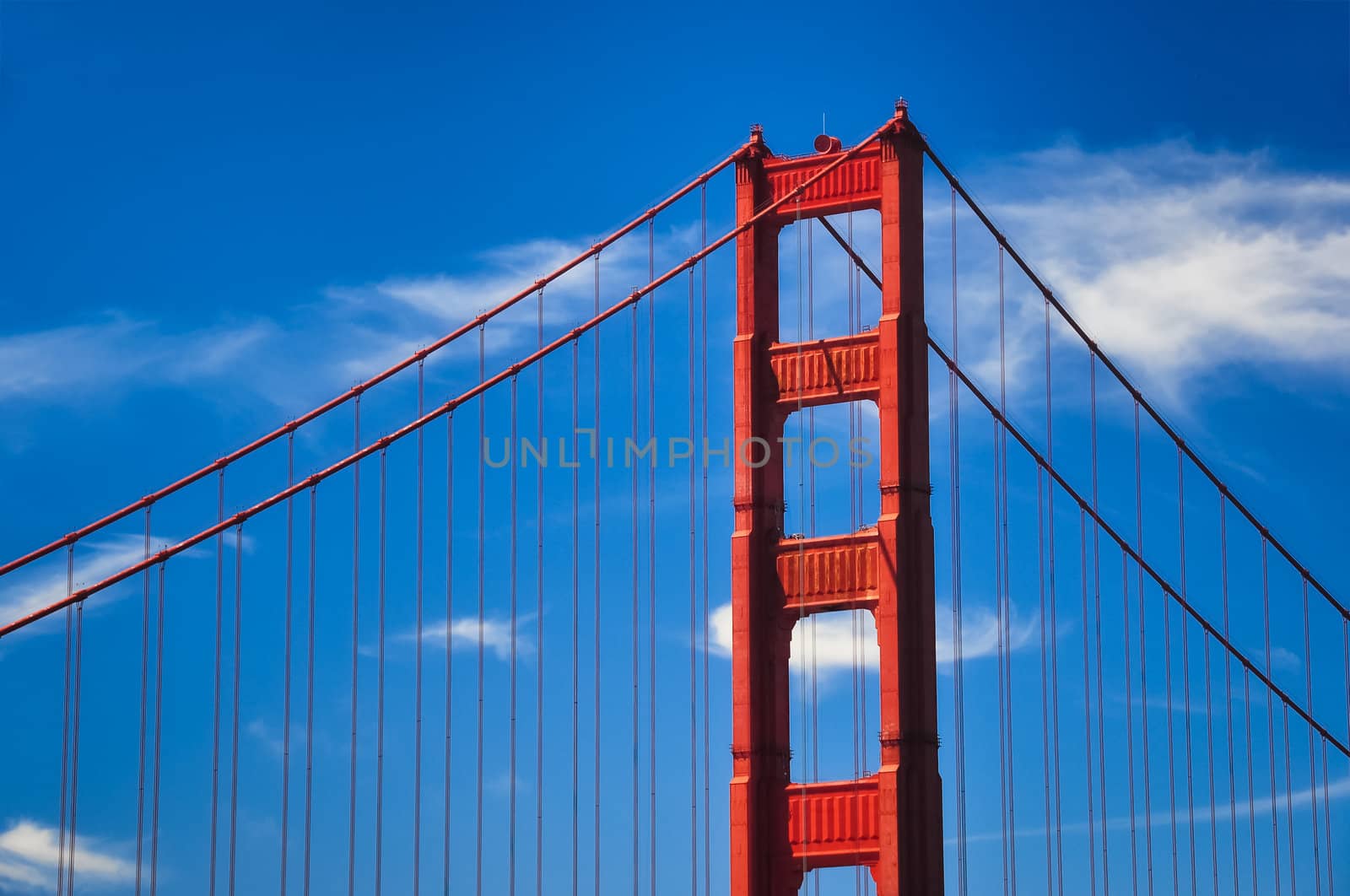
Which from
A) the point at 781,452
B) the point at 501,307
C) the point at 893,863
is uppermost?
the point at 501,307

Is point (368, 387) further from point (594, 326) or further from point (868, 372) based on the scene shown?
point (868, 372)

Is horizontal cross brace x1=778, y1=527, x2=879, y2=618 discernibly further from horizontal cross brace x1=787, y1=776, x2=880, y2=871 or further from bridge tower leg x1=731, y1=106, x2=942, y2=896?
horizontal cross brace x1=787, y1=776, x2=880, y2=871

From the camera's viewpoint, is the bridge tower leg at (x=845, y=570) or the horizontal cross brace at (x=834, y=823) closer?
the bridge tower leg at (x=845, y=570)

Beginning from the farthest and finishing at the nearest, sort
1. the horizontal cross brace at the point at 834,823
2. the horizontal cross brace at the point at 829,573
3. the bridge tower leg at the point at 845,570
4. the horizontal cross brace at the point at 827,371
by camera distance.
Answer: the horizontal cross brace at the point at 827,371, the horizontal cross brace at the point at 829,573, the horizontal cross brace at the point at 834,823, the bridge tower leg at the point at 845,570

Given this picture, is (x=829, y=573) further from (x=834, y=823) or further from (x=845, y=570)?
(x=834, y=823)

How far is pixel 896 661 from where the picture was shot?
5197 cm

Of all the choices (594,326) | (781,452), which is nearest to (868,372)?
(781,452)

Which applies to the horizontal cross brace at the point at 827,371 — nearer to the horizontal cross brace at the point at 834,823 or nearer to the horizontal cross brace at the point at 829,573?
the horizontal cross brace at the point at 829,573

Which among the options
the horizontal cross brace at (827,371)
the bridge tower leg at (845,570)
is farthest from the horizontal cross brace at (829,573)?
the horizontal cross brace at (827,371)

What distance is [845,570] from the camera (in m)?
53.8

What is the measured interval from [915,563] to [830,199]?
7.63 metres

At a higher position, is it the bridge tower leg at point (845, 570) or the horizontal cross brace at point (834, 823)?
the bridge tower leg at point (845, 570)

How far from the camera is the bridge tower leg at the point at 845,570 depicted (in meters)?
52.0

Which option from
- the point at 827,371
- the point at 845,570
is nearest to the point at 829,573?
the point at 845,570
